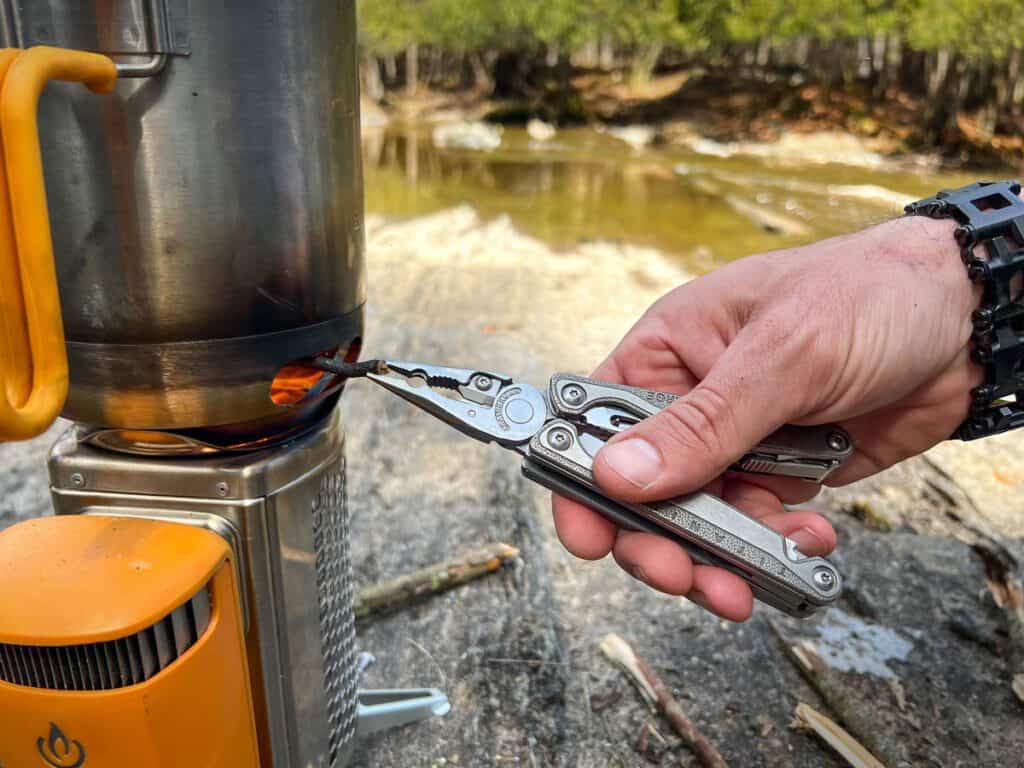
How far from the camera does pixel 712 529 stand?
126cm

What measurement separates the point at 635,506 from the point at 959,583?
5.42 feet

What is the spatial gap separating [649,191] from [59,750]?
10808 millimetres

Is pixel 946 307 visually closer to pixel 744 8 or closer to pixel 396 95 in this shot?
pixel 744 8

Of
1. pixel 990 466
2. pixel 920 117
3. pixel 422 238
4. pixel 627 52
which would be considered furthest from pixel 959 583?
pixel 627 52

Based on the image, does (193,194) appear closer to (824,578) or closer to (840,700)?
(824,578)

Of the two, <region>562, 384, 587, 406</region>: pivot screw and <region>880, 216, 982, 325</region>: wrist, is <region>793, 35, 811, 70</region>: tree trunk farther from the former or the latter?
<region>562, 384, 587, 406</region>: pivot screw

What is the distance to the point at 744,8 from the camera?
61.6ft

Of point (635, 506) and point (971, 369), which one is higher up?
point (971, 369)

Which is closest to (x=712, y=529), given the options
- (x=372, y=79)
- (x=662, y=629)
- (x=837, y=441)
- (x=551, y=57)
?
(x=837, y=441)

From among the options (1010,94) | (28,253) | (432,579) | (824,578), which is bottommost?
(432,579)

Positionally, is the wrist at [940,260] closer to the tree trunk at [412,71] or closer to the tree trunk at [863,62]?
the tree trunk at [863,62]

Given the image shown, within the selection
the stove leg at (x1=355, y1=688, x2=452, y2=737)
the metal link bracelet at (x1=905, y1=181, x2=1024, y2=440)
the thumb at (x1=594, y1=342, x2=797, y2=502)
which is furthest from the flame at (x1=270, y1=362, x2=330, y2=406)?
the metal link bracelet at (x1=905, y1=181, x2=1024, y2=440)

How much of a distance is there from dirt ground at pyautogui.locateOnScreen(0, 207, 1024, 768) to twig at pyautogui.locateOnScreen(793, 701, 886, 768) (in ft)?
0.10

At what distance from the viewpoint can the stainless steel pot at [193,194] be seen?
3.15ft
